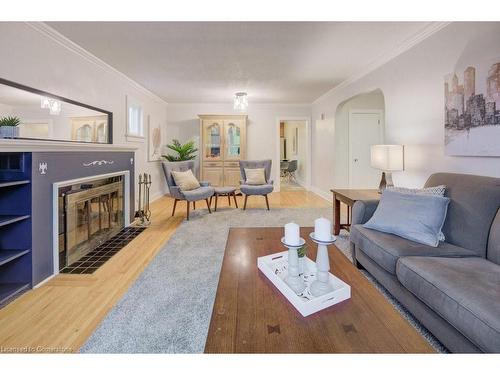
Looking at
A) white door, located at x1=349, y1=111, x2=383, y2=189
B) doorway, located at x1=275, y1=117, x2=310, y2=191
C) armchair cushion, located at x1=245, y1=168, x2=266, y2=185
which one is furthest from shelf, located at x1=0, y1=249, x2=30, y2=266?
doorway, located at x1=275, y1=117, x2=310, y2=191

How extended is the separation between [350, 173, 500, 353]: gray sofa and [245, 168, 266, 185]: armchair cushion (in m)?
2.87

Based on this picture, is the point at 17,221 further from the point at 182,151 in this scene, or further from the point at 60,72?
the point at 182,151

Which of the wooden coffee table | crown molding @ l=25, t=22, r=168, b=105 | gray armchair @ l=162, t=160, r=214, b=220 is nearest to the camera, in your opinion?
the wooden coffee table

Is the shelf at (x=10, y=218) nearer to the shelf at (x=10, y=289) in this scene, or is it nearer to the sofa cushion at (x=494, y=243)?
the shelf at (x=10, y=289)

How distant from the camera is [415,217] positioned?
1.87m

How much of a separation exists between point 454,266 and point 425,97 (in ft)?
6.46

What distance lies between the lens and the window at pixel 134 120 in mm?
4419

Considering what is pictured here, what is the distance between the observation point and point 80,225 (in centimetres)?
266

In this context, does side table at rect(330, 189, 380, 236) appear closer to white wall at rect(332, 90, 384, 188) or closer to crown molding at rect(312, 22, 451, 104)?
crown molding at rect(312, 22, 451, 104)

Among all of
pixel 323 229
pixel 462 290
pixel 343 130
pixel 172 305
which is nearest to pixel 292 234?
pixel 323 229

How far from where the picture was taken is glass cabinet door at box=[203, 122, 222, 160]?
6348 mm

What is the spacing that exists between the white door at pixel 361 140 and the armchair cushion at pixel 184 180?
329 cm

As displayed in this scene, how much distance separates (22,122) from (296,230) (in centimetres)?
→ 239
